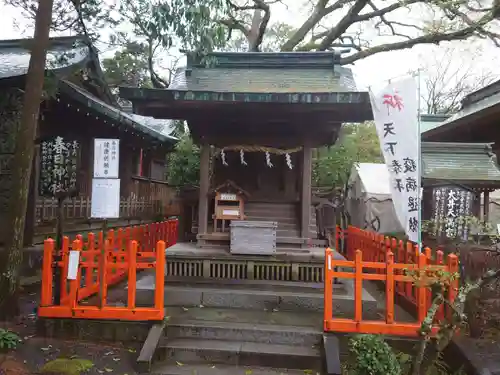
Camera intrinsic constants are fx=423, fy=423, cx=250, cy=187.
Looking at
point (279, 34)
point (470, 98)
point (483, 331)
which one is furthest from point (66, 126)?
point (279, 34)

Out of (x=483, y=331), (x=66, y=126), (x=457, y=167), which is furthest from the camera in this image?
(x=457, y=167)

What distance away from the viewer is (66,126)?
12047 mm

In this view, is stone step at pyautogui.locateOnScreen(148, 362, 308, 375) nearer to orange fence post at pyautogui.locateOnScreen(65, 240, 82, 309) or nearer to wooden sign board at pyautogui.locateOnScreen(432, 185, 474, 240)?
orange fence post at pyautogui.locateOnScreen(65, 240, 82, 309)

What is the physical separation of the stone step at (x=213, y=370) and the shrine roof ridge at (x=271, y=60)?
238 inches

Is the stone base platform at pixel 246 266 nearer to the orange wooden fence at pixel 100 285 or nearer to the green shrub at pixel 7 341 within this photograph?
the orange wooden fence at pixel 100 285

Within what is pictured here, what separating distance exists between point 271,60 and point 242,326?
20.1 feet

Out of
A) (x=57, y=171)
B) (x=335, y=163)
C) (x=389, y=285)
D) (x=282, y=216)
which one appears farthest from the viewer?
(x=335, y=163)

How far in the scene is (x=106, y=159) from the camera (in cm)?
623

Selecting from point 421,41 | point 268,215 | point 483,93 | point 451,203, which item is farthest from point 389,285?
point 421,41

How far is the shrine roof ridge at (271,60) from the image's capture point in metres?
9.31

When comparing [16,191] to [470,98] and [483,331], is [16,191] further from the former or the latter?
[470,98]

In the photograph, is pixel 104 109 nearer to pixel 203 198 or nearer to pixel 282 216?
pixel 203 198

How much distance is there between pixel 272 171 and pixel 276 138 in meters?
0.82

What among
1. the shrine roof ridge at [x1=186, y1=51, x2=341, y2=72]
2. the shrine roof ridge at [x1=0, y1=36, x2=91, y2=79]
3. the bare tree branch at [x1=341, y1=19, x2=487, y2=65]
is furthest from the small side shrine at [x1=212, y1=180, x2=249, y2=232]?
the bare tree branch at [x1=341, y1=19, x2=487, y2=65]
